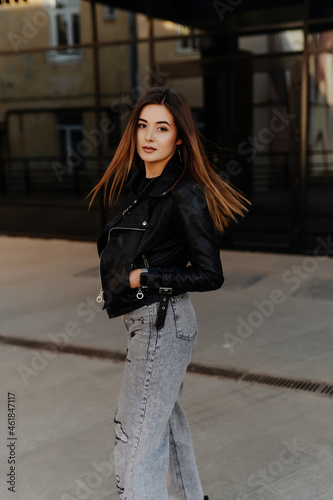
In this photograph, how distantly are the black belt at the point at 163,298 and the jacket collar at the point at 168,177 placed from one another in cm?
31

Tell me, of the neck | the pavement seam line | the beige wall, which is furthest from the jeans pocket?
the beige wall

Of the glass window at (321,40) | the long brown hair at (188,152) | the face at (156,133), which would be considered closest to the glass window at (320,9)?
the glass window at (321,40)

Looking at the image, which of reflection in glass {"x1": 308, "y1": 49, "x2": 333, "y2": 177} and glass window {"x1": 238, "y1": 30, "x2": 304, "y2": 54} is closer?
reflection in glass {"x1": 308, "y1": 49, "x2": 333, "y2": 177}

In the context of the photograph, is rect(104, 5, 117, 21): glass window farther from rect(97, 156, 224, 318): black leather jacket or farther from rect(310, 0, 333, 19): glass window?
rect(97, 156, 224, 318): black leather jacket

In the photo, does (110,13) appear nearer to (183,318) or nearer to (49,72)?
(49,72)

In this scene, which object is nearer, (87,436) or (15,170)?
(87,436)

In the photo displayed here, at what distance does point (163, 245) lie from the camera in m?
2.33

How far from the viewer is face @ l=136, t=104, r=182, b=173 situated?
231 centimetres

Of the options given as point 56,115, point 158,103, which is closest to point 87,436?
point 158,103

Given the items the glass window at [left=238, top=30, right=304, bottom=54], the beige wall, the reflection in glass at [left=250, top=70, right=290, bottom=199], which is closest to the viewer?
the glass window at [left=238, top=30, right=304, bottom=54]

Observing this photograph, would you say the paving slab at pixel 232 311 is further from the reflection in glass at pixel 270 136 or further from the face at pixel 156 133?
the face at pixel 156 133

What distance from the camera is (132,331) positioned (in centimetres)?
234

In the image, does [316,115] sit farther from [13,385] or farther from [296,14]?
[13,385]

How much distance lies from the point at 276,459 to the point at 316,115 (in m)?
6.44
